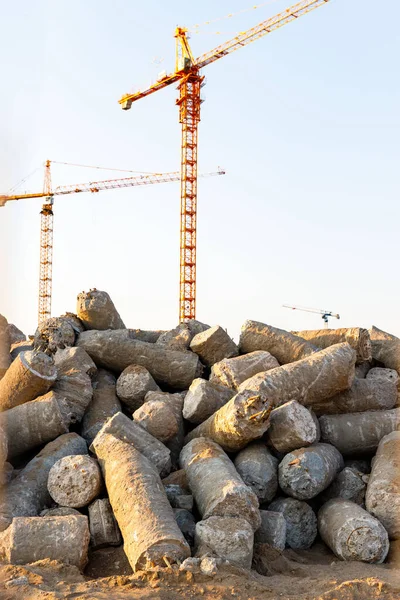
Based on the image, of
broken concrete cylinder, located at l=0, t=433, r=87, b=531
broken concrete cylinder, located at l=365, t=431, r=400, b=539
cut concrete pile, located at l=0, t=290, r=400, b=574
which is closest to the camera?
cut concrete pile, located at l=0, t=290, r=400, b=574

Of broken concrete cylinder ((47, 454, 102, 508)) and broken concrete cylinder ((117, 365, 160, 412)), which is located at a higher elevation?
broken concrete cylinder ((117, 365, 160, 412))

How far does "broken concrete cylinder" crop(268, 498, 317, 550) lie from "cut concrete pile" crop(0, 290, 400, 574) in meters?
0.02

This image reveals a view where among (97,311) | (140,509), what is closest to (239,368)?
(97,311)

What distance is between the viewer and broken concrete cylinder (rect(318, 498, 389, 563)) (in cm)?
774

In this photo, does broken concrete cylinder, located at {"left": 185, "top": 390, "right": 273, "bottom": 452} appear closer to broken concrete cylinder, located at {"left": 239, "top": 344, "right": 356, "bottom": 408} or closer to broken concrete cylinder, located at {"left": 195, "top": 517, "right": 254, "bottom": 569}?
broken concrete cylinder, located at {"left": 239, "top": 344, "right": 356, "bottom": 408}

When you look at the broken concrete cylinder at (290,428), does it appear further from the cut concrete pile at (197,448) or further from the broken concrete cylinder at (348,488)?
the broken concrete cylinder at (348,488)

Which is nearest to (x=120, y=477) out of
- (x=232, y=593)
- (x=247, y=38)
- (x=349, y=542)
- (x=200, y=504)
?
(x=200, y=504)

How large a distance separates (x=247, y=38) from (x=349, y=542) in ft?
166

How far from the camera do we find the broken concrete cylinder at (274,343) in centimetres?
1134

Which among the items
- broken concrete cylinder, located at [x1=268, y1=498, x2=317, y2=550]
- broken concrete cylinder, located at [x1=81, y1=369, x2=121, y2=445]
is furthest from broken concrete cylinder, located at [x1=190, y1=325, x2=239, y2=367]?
broken concrete cylinder, located at [x1=268, y1=498, x2=317, y2=550]

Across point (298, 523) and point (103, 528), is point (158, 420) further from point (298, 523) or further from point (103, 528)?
point (298, 523)

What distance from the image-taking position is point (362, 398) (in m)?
10.6

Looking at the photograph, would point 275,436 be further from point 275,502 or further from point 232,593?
point 232,593

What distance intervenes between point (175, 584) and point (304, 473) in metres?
2.86
